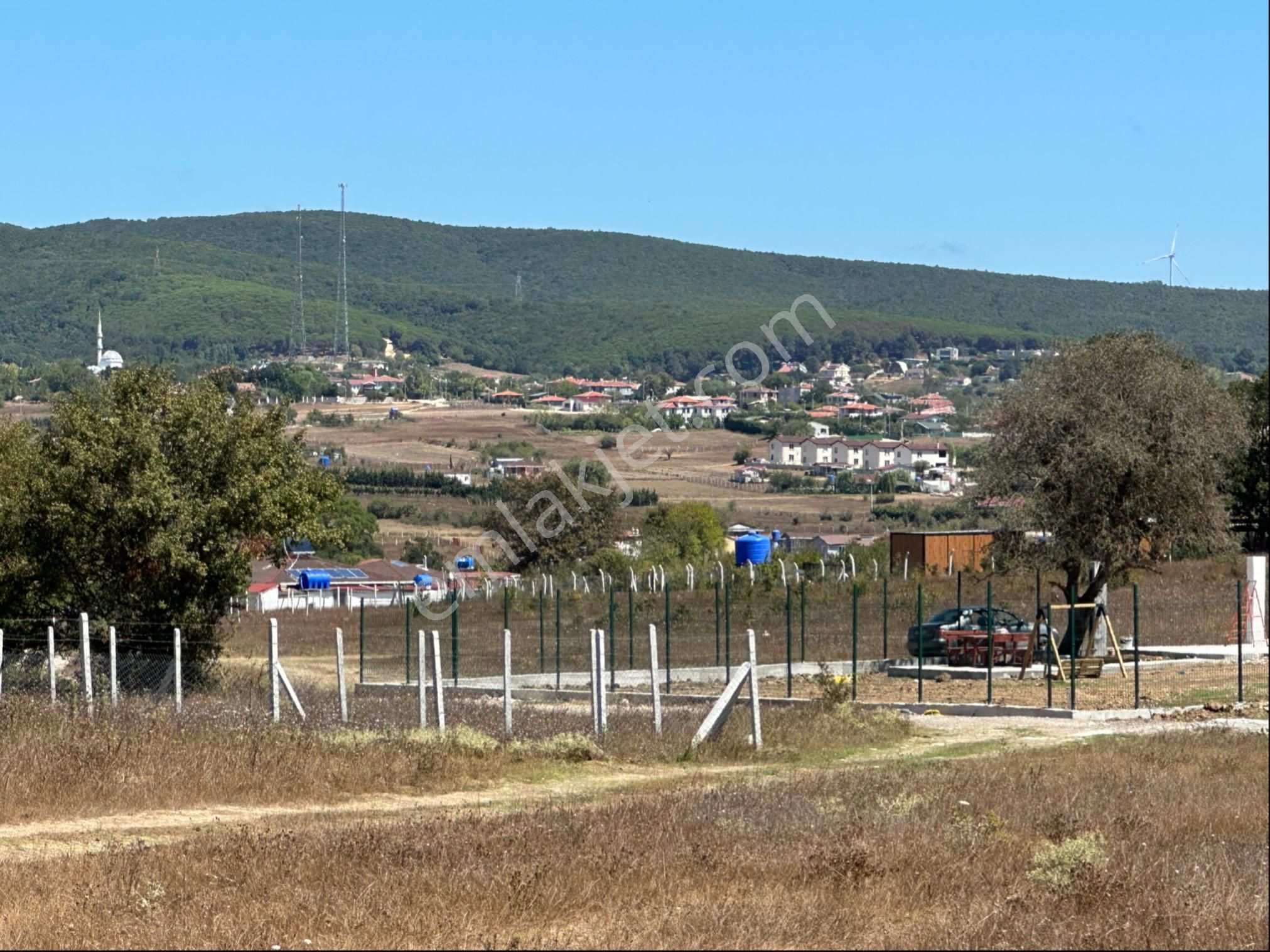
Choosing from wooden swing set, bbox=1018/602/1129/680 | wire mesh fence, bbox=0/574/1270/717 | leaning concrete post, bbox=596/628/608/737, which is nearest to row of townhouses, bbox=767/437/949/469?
wire mesh fence, bbox=0/574/1270/717

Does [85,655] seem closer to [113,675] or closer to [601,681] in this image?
[113,675]

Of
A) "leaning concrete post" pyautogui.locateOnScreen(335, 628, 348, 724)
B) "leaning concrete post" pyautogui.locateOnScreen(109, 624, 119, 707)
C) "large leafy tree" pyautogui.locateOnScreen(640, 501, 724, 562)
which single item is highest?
"leaning concrete post" pyautogui.locateOnScreen(109, 624, 119, 707)

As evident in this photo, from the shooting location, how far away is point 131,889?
9234mm

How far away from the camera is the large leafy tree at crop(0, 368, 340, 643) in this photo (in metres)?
26.5

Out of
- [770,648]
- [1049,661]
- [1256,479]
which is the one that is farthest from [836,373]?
[1049,661]

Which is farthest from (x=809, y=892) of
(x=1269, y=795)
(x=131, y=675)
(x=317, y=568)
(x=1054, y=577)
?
(x=317, y=568)

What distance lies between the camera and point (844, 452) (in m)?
131

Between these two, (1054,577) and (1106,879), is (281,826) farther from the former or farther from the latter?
(1054,577)

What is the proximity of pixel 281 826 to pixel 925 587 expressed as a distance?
3108 cm

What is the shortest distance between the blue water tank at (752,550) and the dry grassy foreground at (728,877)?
A: 5464cm

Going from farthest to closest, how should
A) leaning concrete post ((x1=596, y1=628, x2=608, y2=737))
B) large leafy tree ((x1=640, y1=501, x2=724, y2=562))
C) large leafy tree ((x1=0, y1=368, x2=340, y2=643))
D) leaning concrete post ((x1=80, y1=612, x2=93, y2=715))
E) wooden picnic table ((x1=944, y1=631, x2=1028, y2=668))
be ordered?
1. large leafy tree ((x1=640, y1=501, x2=724, y2=562))
2. wooden picnic table ((x1=944, y1=631, x2=1028, y2=668))
3. large leafy tree ((x1=0, y1=368, x2=340, y2=643))
4. leaning concrete post ((x1=80, y1=612, x2=93, y2=715))
5. leaning concrete post ((x1=596, y1=628, x2=608, y2=737))

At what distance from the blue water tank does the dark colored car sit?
34299 mm

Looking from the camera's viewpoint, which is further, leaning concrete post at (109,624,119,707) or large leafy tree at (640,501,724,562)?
large leafy tree at (640,501,724,562)

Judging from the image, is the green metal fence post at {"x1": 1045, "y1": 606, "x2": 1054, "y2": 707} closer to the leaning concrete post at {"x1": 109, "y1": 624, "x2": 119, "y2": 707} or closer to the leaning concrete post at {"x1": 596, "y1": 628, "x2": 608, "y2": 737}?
the leaning concrete post at {"x1": 596, "y1": 628, "x2": 608, "y2": 737}
